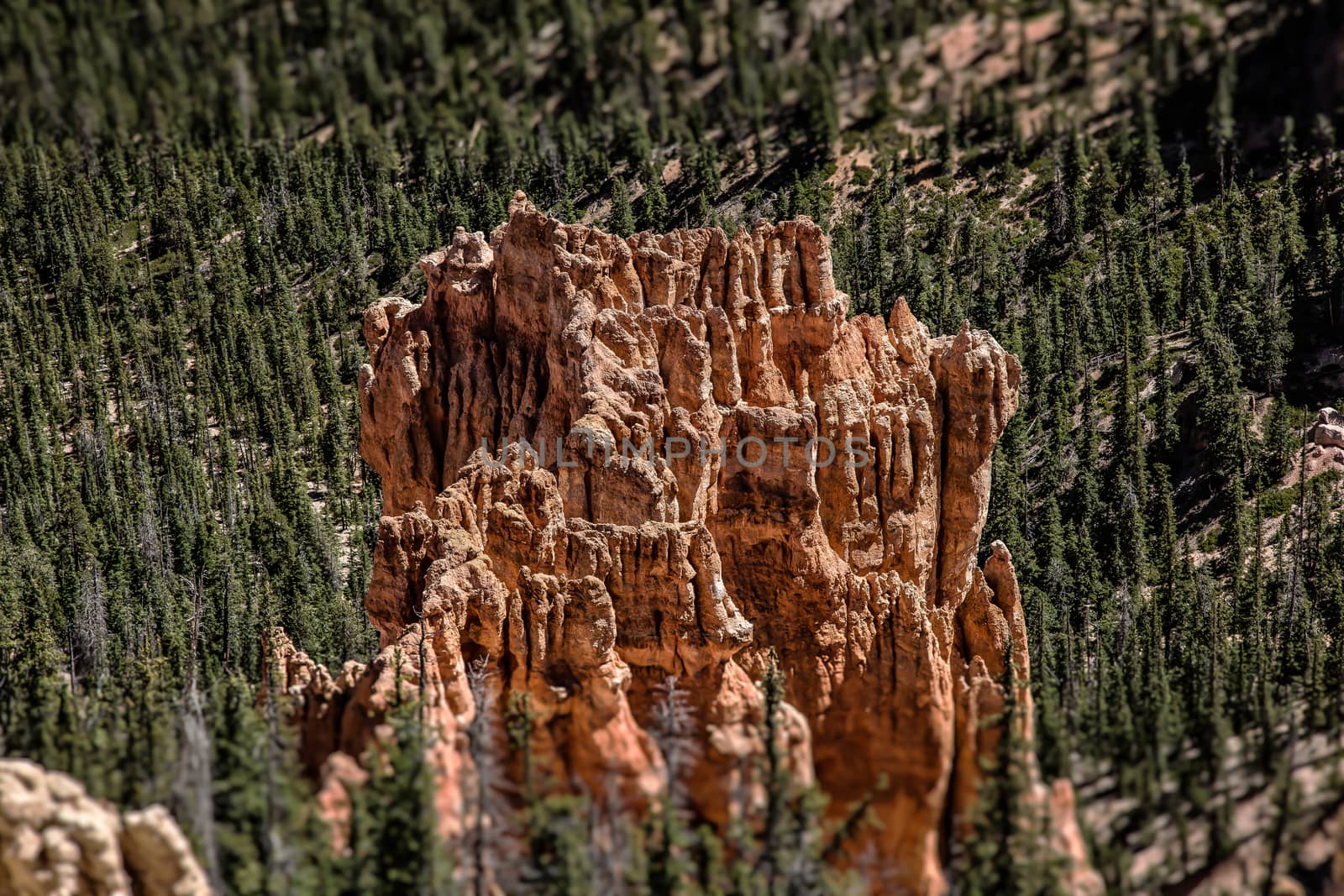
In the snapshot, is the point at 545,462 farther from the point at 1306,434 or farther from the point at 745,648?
the point at 1306,434

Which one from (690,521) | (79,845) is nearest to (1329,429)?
(690,521)

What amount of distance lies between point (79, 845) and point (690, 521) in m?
24.9

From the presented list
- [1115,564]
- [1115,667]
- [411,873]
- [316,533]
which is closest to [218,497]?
[316,533]

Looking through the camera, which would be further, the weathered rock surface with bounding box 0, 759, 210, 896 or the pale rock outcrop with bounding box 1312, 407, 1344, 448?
the pale rock outcrop with bounding box 1312, 407, 1344, 448

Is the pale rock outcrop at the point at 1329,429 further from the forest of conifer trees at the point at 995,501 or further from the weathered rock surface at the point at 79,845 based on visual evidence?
the weathered rock surface at the point at 79,845

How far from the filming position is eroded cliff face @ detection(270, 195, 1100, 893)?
58969 mm

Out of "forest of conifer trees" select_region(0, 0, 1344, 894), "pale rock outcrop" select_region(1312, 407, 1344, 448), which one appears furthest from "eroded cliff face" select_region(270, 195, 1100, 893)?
"pale rock outcrop" select_region(1312, 407, 1344, 448)

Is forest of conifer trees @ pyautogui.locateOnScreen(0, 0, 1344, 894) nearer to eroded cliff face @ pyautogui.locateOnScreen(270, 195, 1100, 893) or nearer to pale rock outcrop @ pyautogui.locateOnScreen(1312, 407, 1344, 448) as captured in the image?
eroded cliff face @ pyautogui.locateOnScreen(270, 195, 1100, 893)

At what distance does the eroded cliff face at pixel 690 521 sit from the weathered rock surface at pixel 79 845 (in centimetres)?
781

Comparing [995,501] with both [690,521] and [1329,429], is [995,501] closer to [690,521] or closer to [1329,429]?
[1329,429]

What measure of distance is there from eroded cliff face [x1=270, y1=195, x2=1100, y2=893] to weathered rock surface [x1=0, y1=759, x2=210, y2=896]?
781 centimetres

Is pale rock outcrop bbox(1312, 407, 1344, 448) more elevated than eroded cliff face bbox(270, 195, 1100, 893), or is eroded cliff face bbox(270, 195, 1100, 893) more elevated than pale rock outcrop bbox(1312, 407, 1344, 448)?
pale rock outcrop bbox(1312, 407, 1344, 448)

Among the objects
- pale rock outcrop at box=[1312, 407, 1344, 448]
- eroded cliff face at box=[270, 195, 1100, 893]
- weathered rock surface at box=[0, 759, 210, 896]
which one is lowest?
weathered rock surface at box=[0, 759, 210, 896]

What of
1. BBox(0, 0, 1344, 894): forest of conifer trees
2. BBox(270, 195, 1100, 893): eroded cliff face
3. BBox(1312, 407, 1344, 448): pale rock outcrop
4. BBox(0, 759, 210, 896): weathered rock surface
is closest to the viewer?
BBox(0, 759, 210, 896): weathered rock surface
